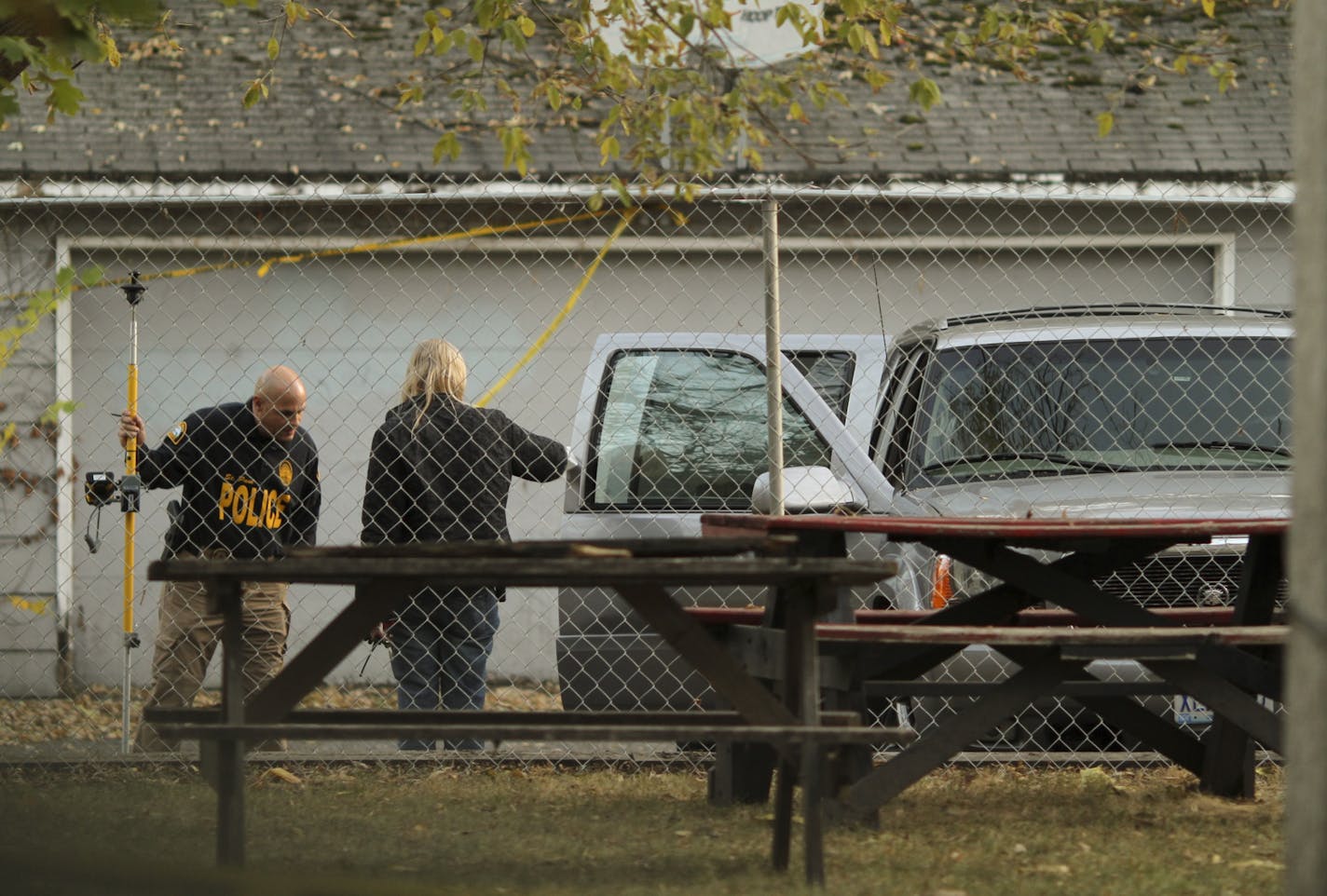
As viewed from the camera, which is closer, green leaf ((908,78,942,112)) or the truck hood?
the truck hood

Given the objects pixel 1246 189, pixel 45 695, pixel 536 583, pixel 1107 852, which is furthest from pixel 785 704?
pixel 45 695

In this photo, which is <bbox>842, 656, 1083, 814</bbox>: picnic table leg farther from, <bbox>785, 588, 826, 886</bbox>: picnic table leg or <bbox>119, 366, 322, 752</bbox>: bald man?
<bbox>119, 366, 322, 752</bbox>: bald man

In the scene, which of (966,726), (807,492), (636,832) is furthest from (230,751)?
(807,492)

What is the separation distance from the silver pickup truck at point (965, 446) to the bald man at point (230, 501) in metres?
1.29

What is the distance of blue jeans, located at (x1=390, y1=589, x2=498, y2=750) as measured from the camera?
7090 mm

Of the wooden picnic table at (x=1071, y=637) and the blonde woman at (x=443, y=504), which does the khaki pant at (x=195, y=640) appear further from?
the wooden picnic table at (x=1071, y=637)

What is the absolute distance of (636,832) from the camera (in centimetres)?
514

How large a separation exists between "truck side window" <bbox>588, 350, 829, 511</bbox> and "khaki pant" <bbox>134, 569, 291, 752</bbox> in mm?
1655

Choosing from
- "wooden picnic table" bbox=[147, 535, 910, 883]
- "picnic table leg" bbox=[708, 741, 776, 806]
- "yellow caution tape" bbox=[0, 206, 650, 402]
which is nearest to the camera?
"wooden picnic table" bbox=[147, 535, 910, 883]

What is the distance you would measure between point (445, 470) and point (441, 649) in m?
0.76

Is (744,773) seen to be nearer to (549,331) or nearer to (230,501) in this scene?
(230,501)

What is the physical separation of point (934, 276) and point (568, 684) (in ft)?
18.3

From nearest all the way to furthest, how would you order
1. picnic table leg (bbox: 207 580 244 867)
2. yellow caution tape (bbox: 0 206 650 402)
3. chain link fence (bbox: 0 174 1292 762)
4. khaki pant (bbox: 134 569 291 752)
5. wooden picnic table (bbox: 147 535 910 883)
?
wooden picnic table (bbox: 147 535 910 883) < picnic table leg (bbox: 207 580 244 867) < khaki pant (bbox: 134 569 291 752) < chain link fence (bbox: 0 174 1292 762) < yellow caution tape (bbox: 0 206 650 402)

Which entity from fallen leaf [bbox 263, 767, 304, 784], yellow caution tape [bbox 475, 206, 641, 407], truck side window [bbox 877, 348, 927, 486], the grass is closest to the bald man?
fallen leaf [bbox 263, 767, 304, 784]
